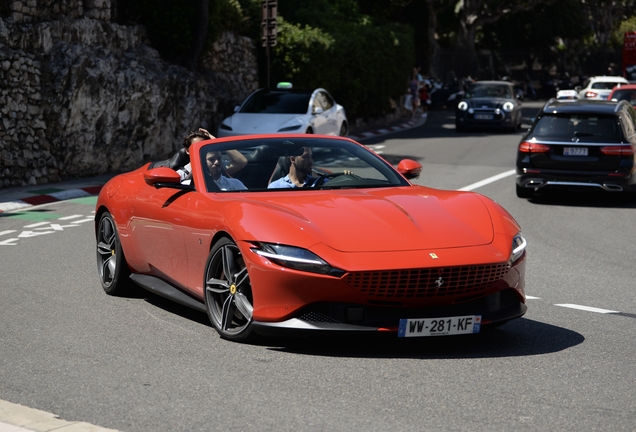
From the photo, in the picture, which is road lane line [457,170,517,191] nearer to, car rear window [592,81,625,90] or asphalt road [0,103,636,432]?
asphalt road [0,103,636,432]

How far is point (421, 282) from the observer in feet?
20.9

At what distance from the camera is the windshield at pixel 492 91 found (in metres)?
34.4

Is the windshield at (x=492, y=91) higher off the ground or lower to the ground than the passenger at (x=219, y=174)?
lower

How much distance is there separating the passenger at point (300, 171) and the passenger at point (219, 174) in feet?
0.85

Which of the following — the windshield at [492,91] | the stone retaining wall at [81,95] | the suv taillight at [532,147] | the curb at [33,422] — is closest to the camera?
the curb at [33,422]

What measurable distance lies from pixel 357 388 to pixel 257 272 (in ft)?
3.53

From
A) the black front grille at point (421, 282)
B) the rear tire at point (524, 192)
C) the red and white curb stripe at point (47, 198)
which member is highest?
the black front grille at point (421, 282)

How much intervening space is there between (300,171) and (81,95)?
12.9 meters

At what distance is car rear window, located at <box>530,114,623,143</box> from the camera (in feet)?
52.3

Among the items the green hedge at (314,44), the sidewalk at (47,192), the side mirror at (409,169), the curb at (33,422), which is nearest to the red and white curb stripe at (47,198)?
the sidewalk at (47,192)

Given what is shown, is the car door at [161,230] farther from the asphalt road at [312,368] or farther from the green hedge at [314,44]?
the green hedge at [314,44]

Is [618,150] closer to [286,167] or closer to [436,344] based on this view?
[286,167]

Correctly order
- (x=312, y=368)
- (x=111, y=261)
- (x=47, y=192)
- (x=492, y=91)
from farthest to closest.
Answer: (x=492, y=91)
(x=47, y=192)
(x=111, y=261)
(x=312, y=368)

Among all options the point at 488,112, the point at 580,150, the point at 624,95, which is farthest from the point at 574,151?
the point at 488,112
